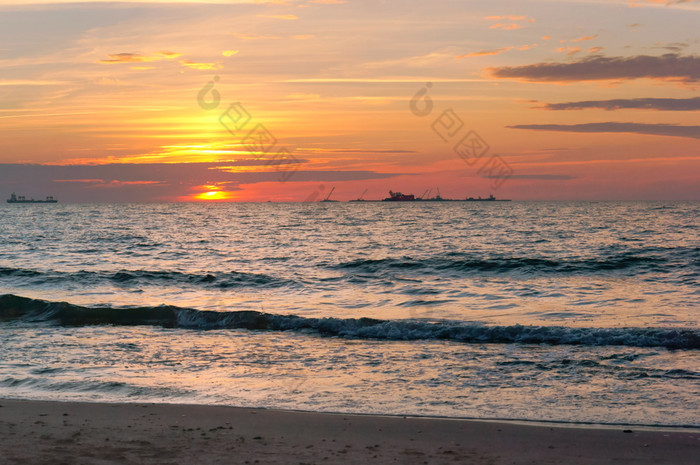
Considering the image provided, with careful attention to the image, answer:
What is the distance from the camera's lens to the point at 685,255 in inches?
1355

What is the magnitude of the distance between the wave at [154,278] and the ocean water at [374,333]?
0.15 metres

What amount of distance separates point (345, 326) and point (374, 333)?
983 mm

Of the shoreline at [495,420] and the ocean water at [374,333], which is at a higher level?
the shoreline at [495,420]

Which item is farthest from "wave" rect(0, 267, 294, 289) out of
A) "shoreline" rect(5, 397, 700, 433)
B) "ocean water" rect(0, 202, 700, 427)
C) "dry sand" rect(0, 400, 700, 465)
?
"dry sand" rect(0, 400, 700, 465)

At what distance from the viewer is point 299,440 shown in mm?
7516

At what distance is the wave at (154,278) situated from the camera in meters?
27.9

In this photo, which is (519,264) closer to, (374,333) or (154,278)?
(374,333)

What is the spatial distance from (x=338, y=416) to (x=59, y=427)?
3.60 meters

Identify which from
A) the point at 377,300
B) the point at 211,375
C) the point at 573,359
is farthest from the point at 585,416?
the point at 377,300

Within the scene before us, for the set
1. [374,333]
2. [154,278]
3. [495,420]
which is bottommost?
[374,333]

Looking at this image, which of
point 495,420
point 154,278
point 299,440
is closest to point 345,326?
point 495,420

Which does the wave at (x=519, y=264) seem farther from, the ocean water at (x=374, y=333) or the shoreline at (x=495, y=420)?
the shoreline at (x=495, y=420)

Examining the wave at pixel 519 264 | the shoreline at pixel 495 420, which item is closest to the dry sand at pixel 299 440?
the shoreline at pixel 495 420

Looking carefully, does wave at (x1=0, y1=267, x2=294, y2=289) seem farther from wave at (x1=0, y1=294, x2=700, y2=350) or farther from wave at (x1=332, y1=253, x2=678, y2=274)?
wave at (x1=0, y1=294, x2=700, y2=350)
